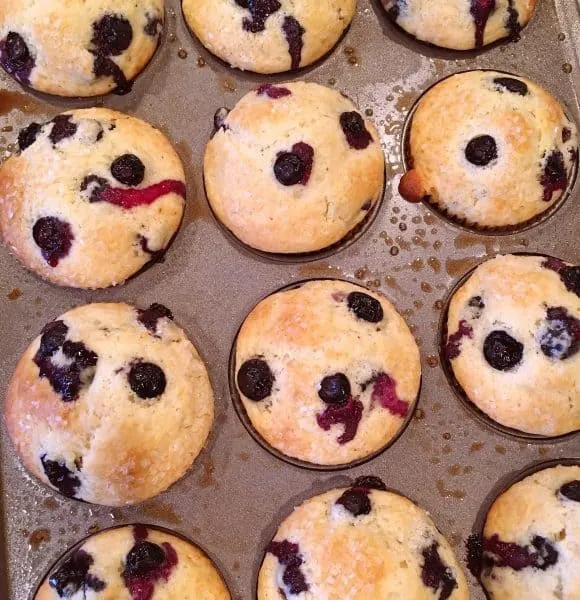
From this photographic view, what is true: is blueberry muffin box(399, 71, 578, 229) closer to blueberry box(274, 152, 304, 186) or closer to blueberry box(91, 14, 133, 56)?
blueberry box(274, 152, 304, 186)

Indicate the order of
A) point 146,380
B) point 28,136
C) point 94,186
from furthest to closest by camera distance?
point 28,136, point 94,186, point 146,380

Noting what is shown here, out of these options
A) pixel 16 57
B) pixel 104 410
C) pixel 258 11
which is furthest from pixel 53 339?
pixel 258 11

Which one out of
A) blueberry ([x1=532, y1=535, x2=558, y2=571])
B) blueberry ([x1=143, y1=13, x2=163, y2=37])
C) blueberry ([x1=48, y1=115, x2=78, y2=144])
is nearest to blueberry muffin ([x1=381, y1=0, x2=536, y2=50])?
blueberry ([x1=143, y1=13, x2=163, y2=37])

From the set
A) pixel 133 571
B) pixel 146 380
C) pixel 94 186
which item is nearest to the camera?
pixel 133 571

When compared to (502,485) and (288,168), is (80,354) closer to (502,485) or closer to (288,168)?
(288,168)

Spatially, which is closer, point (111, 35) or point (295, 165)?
point (295, 165)

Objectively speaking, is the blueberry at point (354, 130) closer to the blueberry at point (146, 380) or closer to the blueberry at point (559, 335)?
the blueberry at point (559, 335)

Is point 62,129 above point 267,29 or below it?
below
